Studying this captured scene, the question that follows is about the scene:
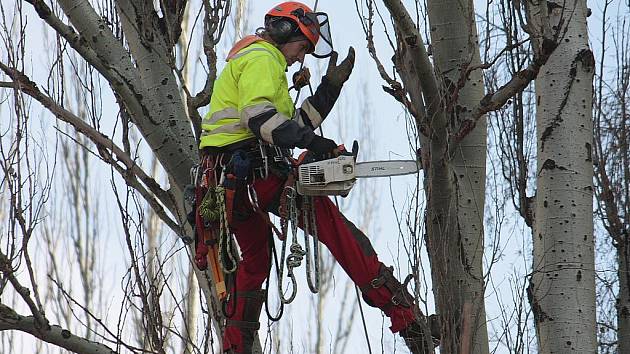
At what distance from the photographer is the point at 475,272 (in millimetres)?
4387

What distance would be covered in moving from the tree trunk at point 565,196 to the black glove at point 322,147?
864 millimetres

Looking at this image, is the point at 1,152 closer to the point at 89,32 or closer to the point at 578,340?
the point at 89,32

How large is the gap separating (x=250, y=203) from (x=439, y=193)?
80 centimetres

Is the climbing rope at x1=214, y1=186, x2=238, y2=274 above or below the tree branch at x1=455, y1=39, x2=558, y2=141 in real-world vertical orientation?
below

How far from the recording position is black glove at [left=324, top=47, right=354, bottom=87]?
15.5 ft

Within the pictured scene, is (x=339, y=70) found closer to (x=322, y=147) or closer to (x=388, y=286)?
(x=322, y=147)

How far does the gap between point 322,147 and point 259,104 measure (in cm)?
32

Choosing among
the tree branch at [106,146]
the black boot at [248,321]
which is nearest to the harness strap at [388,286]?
the black boot at [248,321]

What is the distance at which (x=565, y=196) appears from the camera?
443 centimetres

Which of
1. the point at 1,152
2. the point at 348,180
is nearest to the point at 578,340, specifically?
the point at 348,180

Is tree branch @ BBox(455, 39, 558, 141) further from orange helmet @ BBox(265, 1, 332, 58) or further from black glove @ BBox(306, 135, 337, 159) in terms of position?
orange helmet @ BBox(265, 1, 332, 58)

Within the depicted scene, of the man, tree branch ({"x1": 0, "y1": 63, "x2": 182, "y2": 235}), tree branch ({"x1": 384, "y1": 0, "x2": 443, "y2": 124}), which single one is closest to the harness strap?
the man

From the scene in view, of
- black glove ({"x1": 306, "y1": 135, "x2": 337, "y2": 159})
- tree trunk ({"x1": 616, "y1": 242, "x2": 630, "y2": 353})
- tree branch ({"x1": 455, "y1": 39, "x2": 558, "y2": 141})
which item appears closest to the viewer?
tree branch ({"x1": 455, "y1": 39, "x2": 558, "y2": 141})

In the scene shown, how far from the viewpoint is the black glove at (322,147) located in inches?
174
